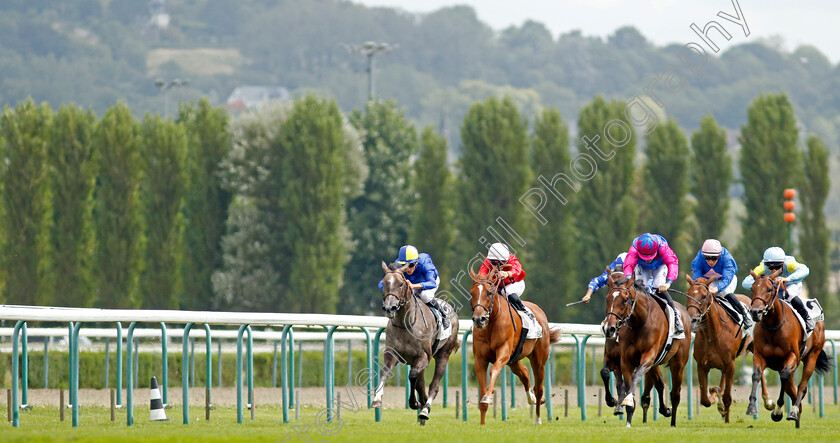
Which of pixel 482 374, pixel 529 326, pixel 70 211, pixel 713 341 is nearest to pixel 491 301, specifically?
pixel 482 374

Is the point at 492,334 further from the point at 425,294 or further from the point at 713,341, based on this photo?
the point at 713,341

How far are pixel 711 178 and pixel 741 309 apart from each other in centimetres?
1982

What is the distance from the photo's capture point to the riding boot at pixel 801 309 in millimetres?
11297

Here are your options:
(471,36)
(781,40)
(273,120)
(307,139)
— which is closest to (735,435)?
(307,139)

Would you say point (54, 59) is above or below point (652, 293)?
above

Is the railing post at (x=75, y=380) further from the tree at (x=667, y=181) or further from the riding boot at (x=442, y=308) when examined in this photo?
the tree at (x=667, y=181)

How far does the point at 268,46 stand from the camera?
589 ft

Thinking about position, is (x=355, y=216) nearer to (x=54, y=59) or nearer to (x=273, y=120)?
(x=273, y=120)

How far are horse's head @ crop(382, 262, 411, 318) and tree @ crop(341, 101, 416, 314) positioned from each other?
2484cm

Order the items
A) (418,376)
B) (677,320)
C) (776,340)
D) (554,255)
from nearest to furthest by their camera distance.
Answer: (418,376) < (677,320) < (776,340) < (554,255)

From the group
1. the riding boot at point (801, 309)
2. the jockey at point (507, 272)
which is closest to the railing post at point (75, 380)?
the jockey at point (507, 272)

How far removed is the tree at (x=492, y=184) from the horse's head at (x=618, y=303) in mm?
20793

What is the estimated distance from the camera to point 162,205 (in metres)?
30.7

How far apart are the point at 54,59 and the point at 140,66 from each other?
13676 millimetres
